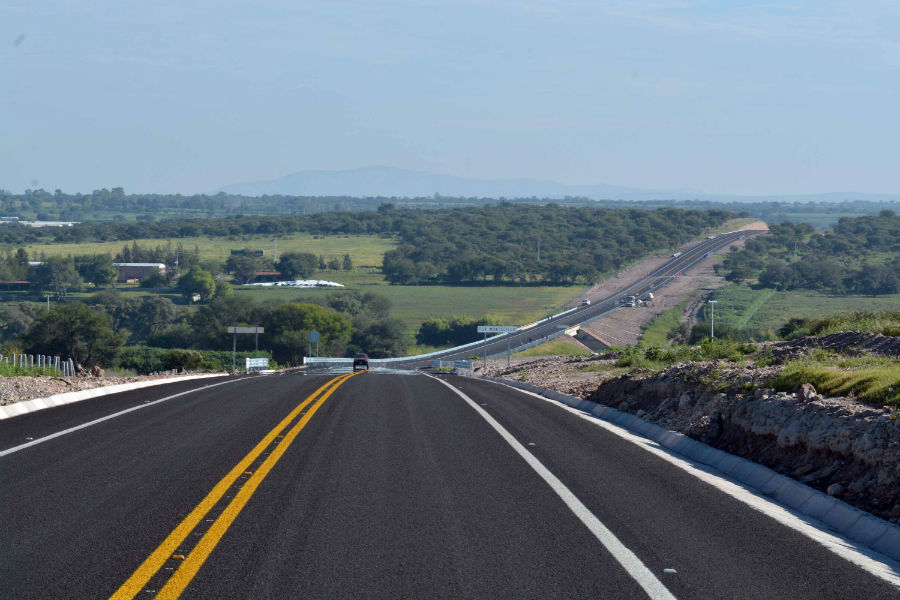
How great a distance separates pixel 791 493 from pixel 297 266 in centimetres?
17439

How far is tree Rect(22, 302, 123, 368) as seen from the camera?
87.9 meters

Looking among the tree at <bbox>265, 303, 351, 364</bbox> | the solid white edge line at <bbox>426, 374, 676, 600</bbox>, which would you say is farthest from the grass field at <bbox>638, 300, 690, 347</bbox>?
the solid white edge line at <bbox>426, 374, 676, 600</bbox>

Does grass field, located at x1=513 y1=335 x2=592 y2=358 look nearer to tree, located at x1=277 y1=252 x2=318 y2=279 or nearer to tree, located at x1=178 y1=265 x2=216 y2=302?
tree, located at x1=178 y1=265 x2=216 y2=302

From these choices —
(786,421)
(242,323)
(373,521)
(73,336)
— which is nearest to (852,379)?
(786,421)

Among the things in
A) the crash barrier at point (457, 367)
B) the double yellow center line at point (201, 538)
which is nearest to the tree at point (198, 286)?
the crash barrier at point (457, 367)

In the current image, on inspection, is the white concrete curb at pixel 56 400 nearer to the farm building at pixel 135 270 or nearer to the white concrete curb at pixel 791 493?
the white concrete curb at pixel 791 493

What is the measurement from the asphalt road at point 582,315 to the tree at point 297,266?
63.8 metres

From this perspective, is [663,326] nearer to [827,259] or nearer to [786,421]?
[827,259]

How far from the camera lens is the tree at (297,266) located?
181 m

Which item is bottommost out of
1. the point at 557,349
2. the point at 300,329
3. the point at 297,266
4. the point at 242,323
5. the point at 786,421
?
the point at 300,329

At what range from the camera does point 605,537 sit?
7.97 metres

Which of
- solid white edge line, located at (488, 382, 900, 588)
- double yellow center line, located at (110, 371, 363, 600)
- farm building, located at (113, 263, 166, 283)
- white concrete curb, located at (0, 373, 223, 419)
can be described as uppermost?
double yellow center line, located at (110, 371, 363, 600)

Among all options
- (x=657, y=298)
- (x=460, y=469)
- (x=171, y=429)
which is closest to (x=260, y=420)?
(x=171, y=429)

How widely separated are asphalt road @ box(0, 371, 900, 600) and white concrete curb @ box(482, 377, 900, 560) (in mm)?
683
